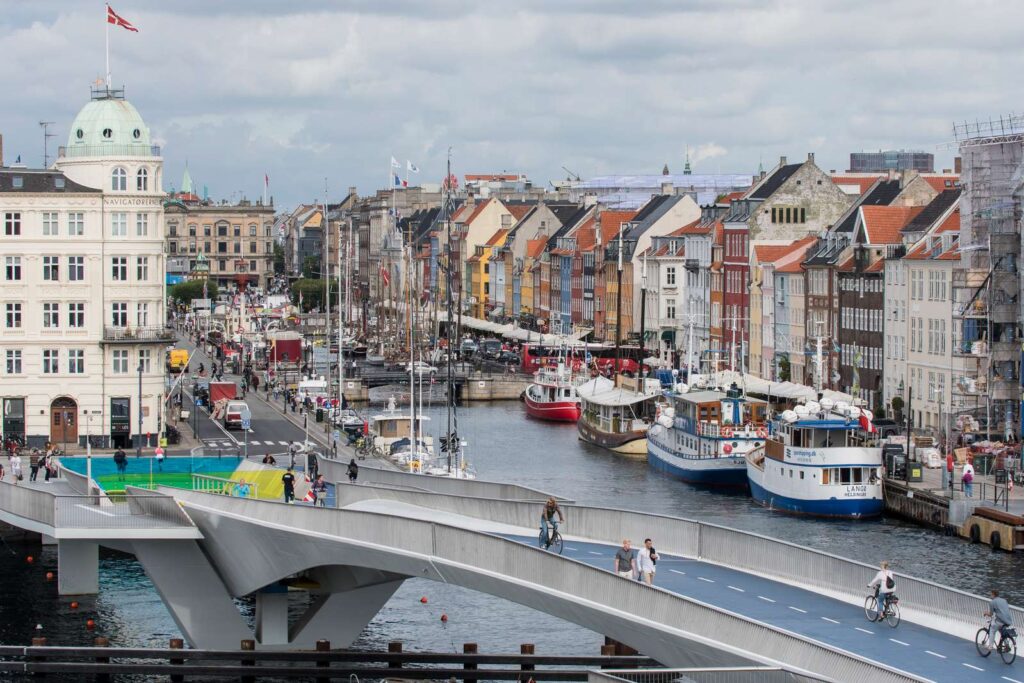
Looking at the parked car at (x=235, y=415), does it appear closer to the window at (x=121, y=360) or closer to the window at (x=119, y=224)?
the window at (x=121, y=360)

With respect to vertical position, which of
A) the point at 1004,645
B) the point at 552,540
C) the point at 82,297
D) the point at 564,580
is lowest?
the point at 1004,645

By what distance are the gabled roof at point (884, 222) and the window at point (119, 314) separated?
43545mm

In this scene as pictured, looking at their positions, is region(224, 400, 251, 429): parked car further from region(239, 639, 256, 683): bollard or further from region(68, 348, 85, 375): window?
region(239, 639, 256, 683): bollard

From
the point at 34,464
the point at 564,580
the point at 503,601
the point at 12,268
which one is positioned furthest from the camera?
the point at 12,268

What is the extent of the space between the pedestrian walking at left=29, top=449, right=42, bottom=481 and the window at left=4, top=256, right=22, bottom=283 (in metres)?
7.54

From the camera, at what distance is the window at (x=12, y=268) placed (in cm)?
8850

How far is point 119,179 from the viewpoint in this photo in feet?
292

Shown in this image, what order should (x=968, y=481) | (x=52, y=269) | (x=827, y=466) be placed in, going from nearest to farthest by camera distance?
(x=968, y=481)
(x=827, y=466)
(x=52, y=269)

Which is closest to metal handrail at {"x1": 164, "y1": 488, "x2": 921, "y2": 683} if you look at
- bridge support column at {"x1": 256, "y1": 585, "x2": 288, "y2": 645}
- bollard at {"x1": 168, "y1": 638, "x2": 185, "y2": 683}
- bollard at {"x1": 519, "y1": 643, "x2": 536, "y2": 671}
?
bridge support column at {"x1": 256, "y1": 585, "x2": 288, "y2": 645}

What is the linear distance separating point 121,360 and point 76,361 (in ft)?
5.79

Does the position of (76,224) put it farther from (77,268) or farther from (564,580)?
(564,580)

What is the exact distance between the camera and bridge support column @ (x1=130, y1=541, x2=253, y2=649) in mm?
50656

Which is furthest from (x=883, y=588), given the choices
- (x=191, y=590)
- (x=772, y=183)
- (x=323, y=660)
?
(x=772, y=183)

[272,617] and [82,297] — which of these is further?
[82,297]
